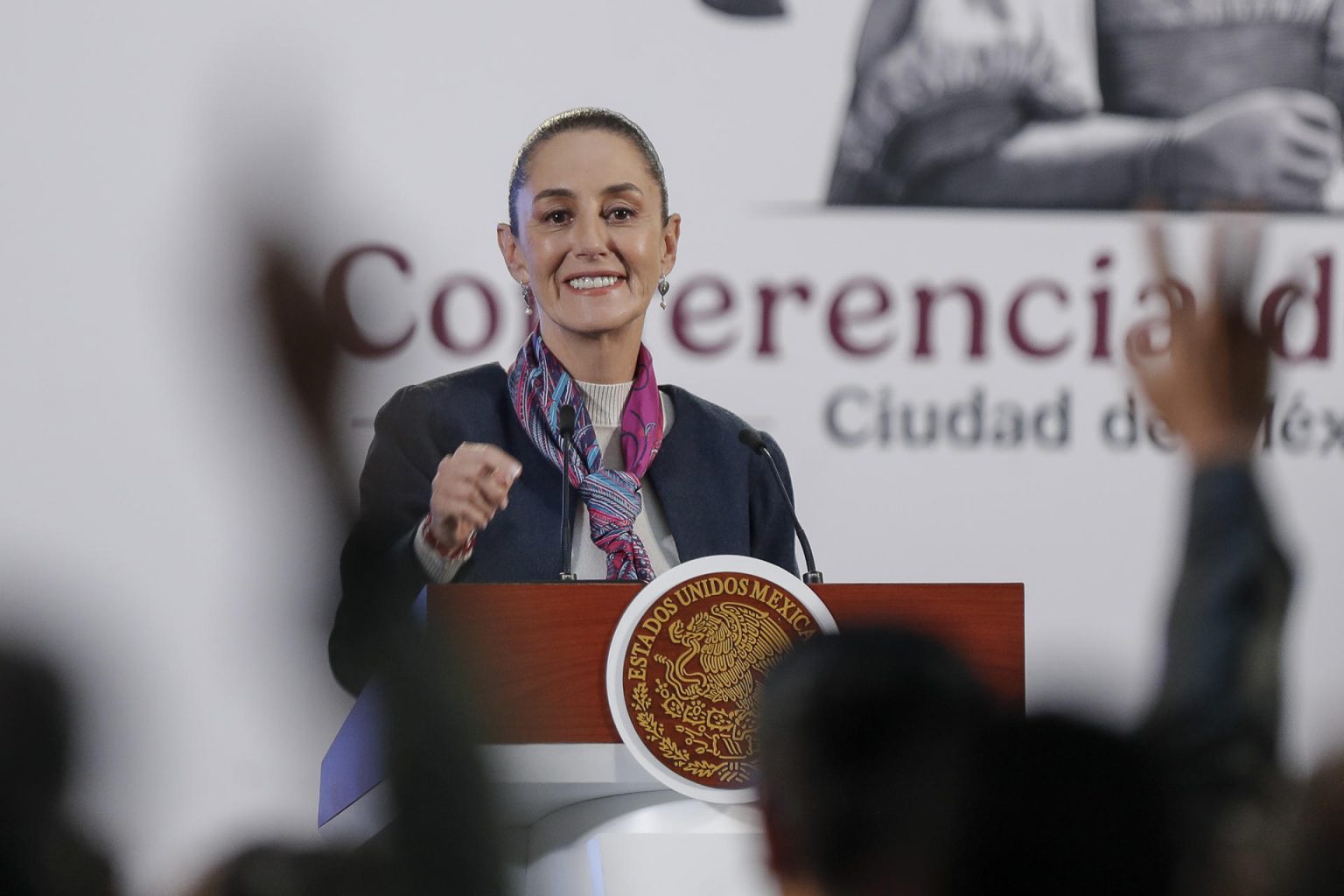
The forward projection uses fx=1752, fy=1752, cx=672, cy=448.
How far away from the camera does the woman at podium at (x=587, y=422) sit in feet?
9.05

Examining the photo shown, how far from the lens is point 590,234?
3.13 meters

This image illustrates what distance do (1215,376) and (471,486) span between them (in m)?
0.90

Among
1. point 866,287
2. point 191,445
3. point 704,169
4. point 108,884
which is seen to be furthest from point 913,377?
point 108,884

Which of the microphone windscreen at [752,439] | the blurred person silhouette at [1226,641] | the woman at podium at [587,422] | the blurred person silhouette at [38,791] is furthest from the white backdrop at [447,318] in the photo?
the blurred person silhouette at [38,791]

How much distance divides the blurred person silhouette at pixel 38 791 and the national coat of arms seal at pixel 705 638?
93 centimetres

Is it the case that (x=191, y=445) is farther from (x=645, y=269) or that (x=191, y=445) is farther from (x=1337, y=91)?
(x=1337, y=91)

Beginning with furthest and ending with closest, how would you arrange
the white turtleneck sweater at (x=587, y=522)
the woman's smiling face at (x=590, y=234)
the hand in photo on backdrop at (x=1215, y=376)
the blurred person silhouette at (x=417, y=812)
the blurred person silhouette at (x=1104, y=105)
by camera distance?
the blurred person silhouette at (x=1104, y=105) → the woman's smiling face at (x=590, y=234) → the white turtleneck sweater at (x=587, y=522) → the hand in photo on backdrop at (x=1215, y=376) → the blurred person silhouette at (x=417, y=812)

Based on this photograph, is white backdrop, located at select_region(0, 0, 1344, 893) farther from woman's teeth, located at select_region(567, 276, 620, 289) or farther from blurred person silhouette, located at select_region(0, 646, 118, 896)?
blurred person silhouette, located at select_region(0, 646, 118, 896)

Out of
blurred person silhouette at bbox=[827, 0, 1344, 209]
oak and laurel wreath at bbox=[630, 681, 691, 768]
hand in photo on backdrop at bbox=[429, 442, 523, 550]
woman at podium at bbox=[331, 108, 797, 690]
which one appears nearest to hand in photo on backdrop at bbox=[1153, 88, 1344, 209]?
blurred person silhouette at bbox=[827, 0, 1344, 209]

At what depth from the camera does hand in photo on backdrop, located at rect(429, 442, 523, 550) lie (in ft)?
7.06

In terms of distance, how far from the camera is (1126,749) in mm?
978

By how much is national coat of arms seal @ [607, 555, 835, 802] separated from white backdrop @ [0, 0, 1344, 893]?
187 cm

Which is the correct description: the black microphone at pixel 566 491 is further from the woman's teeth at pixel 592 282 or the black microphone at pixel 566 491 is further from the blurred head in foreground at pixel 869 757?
the blurred head in foreground at pixel 869 757

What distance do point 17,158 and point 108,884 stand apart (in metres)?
3.19
